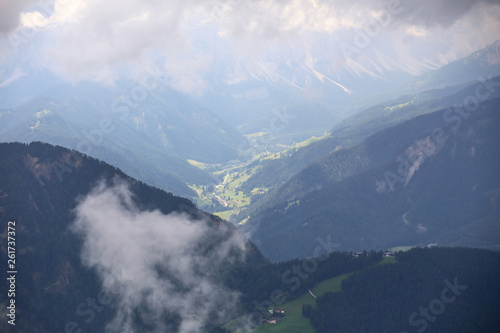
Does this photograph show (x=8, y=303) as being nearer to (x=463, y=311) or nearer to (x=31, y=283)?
(x=31, y=283)

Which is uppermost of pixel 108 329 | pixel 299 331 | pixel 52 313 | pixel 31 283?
pixel 31 283

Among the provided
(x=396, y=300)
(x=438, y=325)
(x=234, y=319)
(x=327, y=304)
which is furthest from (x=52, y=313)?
(x=438, y=325)

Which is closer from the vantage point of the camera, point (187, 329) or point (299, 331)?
point (299, 331)

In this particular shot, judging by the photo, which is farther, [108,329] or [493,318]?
[108,329]

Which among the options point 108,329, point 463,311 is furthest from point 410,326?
point 108,329

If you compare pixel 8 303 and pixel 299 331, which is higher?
pixel 8 303

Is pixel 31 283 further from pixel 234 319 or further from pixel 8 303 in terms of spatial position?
pixel 234 319

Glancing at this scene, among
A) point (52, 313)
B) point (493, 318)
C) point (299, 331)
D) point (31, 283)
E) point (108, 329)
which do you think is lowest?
point (493, 318)

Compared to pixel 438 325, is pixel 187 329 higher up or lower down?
higher up
